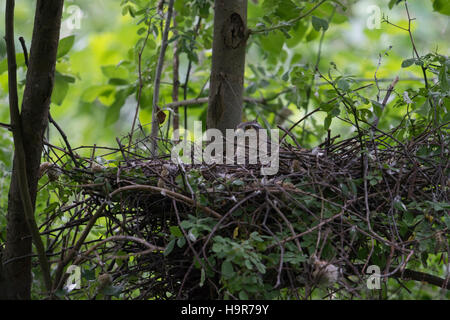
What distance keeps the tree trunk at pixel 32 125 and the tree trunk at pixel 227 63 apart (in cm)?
59

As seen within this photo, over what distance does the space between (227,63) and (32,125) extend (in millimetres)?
686

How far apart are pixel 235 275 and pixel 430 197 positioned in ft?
1.66

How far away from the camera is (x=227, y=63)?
1.52 m

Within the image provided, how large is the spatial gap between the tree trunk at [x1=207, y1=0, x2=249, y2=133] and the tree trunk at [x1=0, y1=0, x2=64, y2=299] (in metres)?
0.59

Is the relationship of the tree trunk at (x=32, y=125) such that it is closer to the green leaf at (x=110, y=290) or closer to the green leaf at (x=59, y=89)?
the green leaf at (x=110, y=290)

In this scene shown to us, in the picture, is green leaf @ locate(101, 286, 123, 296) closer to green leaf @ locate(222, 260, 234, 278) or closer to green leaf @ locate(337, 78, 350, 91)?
green leaf @ locate(222, 260, 234, 278)

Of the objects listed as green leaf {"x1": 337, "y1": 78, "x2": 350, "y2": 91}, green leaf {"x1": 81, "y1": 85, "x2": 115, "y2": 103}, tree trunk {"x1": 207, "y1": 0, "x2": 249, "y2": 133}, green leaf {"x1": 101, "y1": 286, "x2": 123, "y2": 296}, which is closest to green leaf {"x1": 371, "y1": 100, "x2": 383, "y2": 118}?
green leaf {"x1": 337, "y1": 78, "x2": 350, "y2": 91}

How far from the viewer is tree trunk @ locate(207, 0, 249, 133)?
1.51 metres

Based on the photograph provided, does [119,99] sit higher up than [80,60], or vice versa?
[80,60]

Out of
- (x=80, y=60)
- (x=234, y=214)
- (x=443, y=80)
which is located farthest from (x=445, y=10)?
(x=80, y=60)

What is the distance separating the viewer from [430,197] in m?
1.08

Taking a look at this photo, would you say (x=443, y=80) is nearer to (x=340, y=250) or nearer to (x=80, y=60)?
(x=340, y=250)

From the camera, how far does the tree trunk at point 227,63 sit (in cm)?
151

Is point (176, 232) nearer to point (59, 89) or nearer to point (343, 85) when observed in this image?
point (343, 85)
